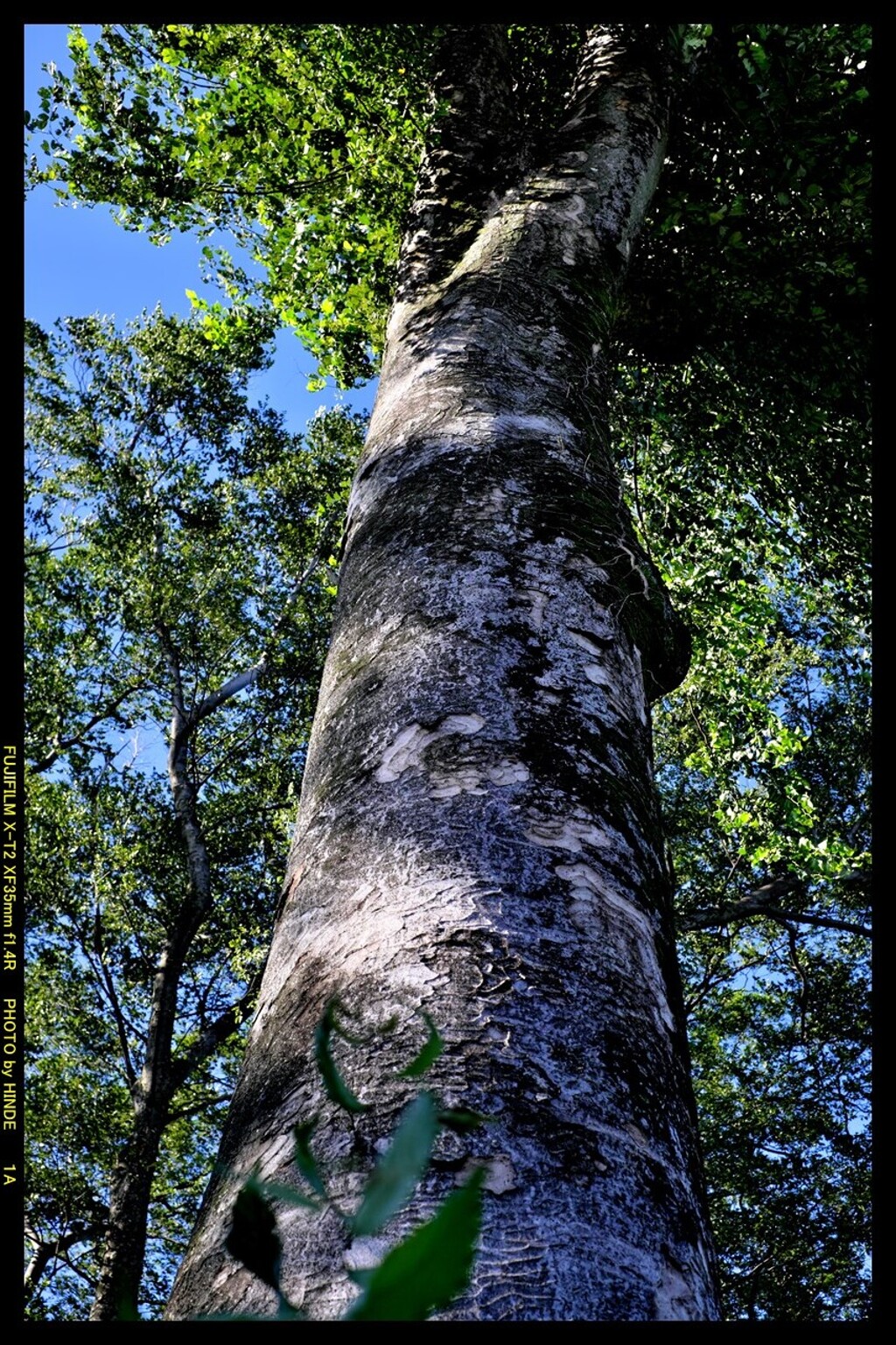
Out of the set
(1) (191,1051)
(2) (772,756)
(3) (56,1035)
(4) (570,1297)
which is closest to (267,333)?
(2) (772,756)

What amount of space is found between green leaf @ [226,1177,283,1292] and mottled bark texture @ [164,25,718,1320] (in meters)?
0.48

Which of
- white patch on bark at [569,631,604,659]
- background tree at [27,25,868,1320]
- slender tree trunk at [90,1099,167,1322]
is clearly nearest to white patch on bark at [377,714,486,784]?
white patch on bark at [569,631,604,659]

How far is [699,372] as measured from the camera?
21.5ft

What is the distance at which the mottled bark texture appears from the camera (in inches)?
33.6

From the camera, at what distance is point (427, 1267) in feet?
0.91

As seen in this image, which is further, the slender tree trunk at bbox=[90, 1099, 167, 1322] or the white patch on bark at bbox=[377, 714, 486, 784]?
the slender tree trunk at bbox=[90, 1099, 167, 1322]

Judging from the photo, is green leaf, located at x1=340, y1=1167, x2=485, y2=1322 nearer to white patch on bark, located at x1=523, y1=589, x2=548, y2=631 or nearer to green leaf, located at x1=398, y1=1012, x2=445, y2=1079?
green leaf, located at x1=398, y1=1012, x2=445, y2=1079

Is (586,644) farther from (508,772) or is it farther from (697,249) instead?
(697,249)

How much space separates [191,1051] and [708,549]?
9.29 metres

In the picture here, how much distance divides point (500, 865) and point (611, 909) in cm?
17

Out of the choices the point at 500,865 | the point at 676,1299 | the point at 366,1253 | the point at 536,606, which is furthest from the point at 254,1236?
the point at 536,606

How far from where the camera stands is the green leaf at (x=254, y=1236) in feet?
1.13

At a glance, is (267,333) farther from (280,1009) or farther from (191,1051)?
(191,1051)

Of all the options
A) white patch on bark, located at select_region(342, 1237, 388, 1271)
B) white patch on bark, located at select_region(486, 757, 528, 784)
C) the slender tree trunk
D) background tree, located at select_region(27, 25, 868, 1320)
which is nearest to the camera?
white patch on bark, located at select_region(342, 1237, 388, 1271)
